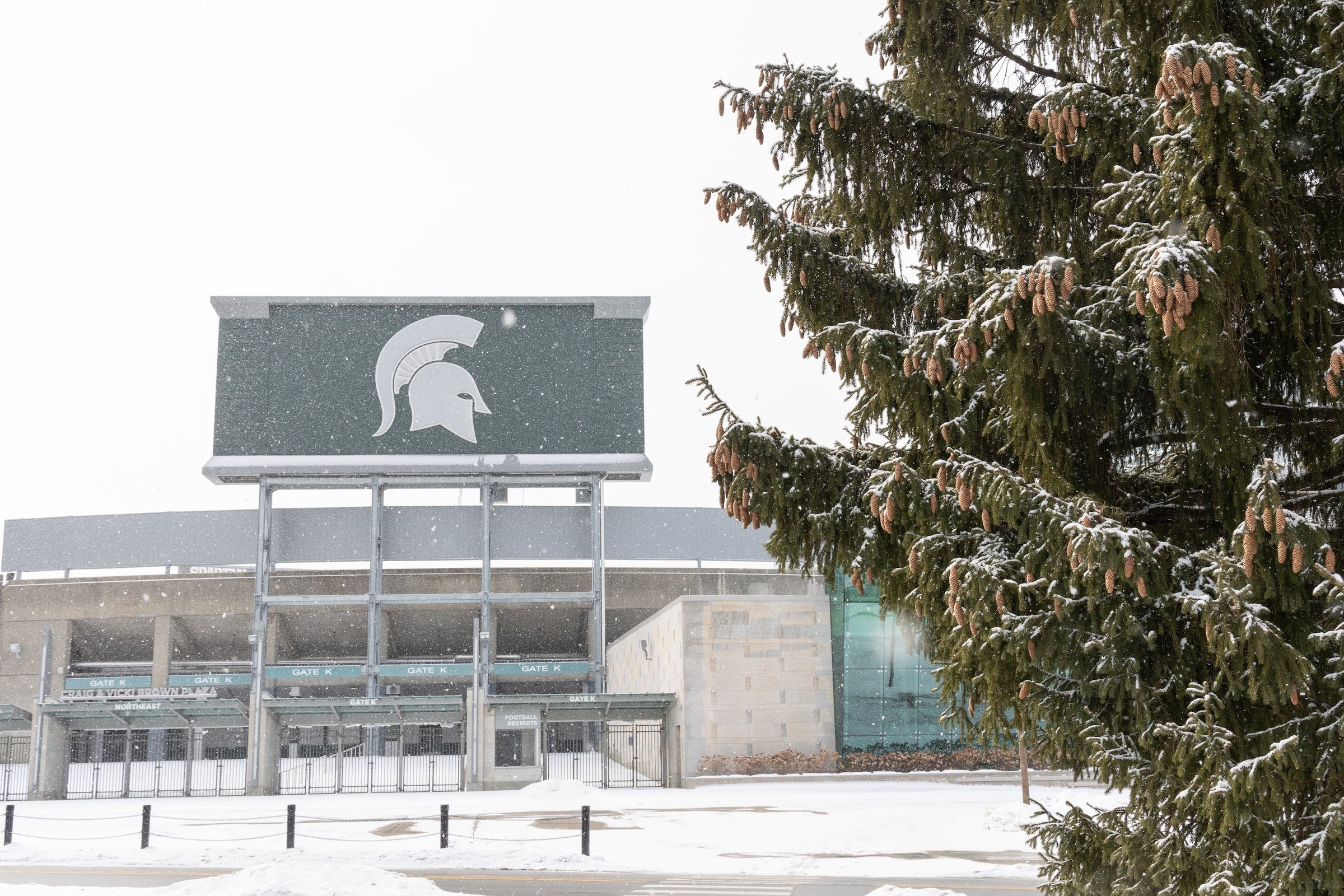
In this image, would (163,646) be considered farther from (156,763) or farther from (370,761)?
(370,761)

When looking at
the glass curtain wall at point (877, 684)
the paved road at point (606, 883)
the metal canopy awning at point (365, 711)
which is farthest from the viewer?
the glass curtain wall at point (877, 684)

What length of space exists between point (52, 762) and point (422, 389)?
706 inches

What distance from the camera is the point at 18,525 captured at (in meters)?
53.8

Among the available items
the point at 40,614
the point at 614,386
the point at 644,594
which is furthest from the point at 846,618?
the point at 40,614

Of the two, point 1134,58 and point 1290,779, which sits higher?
point 1134,58

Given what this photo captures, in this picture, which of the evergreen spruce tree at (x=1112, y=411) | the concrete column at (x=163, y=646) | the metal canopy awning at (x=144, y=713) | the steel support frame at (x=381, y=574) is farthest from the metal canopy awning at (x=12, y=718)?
the evergreen spruce tree at (x=1112, y=411)

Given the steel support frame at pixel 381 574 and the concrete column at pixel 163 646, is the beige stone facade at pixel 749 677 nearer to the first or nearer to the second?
the steel support frame at pixel 381 574

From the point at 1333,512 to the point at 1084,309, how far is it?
5.76ft

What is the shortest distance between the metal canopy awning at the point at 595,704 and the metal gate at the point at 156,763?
9328mm

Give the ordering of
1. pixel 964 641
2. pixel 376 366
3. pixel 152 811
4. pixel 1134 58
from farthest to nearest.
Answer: pixel 376 366, pixel 152 811, pixel 1134 58, pixel 964 641

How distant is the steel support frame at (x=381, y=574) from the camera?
42.2 m

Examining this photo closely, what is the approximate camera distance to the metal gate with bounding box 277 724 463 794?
3406 cm

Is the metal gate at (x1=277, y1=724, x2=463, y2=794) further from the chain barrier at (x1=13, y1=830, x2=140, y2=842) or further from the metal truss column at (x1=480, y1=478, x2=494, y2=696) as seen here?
the chain barrier at (x1=13, y1=830, x2=140, y2=842)

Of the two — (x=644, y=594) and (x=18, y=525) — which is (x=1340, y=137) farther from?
(x=18, y=525)
